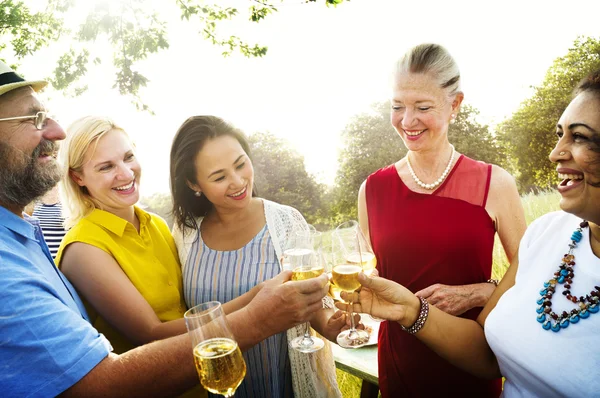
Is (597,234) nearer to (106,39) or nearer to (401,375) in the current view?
(401,375)

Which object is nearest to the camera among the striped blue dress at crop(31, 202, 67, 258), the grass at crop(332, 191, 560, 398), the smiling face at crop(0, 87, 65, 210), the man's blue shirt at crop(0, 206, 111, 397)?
the man's blue shirt at crop(0, 206, 111, 397)

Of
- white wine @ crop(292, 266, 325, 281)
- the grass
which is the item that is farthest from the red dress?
the grass

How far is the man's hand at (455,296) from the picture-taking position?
8.15ft

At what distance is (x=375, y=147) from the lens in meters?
17.0

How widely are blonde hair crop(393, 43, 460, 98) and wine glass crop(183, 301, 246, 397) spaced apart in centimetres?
195

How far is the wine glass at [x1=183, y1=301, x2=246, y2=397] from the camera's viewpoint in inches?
63.2

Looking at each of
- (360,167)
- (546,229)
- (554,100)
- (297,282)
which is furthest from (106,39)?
(554,100)

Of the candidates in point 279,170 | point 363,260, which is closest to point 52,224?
point 363,260

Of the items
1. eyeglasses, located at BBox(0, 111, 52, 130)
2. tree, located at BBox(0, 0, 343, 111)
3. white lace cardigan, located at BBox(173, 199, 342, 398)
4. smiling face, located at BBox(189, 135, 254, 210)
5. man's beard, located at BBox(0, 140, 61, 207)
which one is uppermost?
tree, located at BBox(0, 0, 343, 111)

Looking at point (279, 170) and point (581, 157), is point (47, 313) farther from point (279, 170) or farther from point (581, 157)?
point (279, 170)

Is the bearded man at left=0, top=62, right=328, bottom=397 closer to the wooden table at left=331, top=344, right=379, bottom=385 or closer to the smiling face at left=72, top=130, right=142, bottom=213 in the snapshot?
the smiling face at left=72, top=130, right=142, bottom=213

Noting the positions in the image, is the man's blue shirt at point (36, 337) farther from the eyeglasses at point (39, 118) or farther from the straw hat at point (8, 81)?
the straw hat at point (8, 81)

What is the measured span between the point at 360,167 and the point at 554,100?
872cm

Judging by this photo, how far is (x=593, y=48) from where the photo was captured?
16500mm
